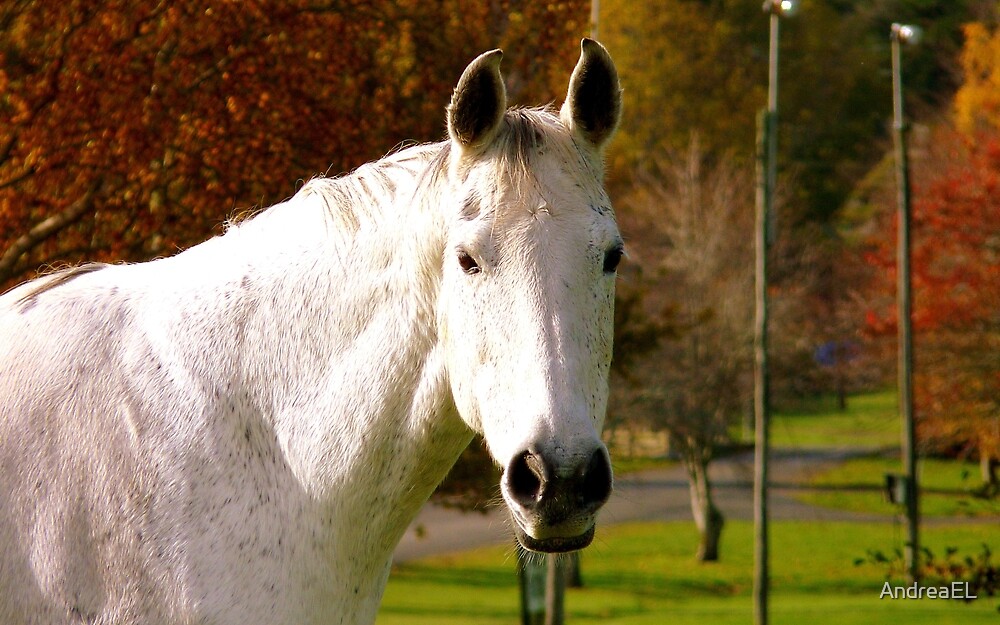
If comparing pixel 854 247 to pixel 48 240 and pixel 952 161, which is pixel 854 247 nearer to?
pixel 952 161

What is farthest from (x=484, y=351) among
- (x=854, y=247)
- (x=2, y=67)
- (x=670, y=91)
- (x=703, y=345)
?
(x=670, y=91)

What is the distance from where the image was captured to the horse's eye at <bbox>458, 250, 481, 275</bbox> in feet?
8.44

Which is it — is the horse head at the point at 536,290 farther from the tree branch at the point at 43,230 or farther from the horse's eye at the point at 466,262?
the tree branch at the point at 43,230

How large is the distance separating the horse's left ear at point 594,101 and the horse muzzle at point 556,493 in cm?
82

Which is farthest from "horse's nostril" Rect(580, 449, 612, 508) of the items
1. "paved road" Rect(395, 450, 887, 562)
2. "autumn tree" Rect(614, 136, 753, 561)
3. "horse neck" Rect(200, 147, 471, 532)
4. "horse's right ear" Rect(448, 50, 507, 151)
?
"paved road" Rect(395, 450, 887, 562)

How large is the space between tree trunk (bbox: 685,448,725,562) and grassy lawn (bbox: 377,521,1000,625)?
342mm

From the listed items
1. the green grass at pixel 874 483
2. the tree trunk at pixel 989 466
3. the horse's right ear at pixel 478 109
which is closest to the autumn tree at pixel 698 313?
the tree trunk at pixel 989 466

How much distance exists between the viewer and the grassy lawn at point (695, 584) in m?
18.2

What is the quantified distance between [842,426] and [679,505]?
1299cm

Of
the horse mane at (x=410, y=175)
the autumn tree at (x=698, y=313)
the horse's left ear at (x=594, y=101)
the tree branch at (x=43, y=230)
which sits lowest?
the autumn tree at (x=698, y=313)

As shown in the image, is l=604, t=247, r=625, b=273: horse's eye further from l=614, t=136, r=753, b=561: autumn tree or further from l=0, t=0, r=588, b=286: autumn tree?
l=614, t=136, r=753, b=561: autumn tree

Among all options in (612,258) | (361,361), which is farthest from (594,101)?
(361,361)

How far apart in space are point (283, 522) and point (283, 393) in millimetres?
317

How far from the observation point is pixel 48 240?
721 cm
